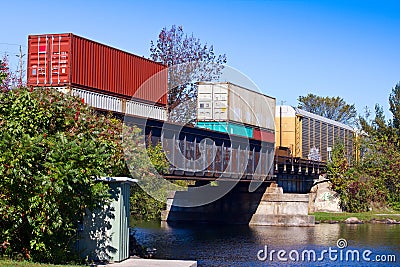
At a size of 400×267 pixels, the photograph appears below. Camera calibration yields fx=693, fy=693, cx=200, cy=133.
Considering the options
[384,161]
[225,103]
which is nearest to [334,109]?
[384,161]

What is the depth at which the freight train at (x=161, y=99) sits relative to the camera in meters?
33.1

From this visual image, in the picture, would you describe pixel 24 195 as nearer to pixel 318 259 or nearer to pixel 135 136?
pixel 135 136

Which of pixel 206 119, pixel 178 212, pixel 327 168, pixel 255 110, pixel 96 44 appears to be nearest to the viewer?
pixel 96 44

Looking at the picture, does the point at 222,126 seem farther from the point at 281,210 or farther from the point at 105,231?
the point at 105,231

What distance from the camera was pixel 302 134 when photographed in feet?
215

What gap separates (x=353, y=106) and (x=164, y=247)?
3707 inches

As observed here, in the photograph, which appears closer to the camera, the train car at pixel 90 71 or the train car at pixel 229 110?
the train car at pixel 90 71

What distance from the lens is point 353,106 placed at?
12431 cm

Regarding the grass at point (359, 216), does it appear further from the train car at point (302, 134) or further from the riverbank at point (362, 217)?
the train car at point (302, 134)

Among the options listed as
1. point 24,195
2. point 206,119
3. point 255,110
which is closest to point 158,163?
point 24,195

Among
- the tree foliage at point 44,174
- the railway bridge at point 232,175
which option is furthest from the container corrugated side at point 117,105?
the tree foliage at point 44,174

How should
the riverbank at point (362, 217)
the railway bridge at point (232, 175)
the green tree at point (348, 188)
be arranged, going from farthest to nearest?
the green tree at point (348, 188), the riverbank at point (362, 217), the railway bridge at point (232, 175)

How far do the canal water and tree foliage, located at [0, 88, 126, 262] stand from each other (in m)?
10.6

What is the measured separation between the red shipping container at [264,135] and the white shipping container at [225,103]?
26.5 inches
